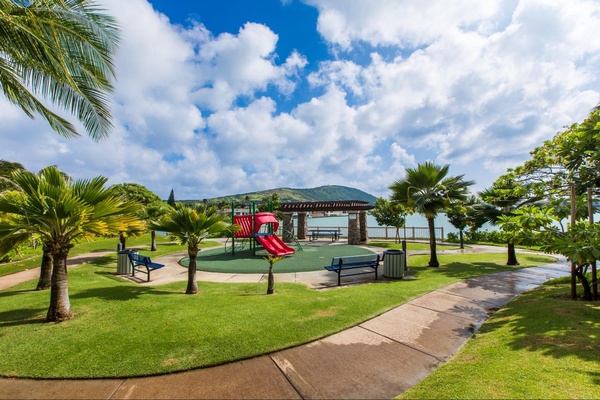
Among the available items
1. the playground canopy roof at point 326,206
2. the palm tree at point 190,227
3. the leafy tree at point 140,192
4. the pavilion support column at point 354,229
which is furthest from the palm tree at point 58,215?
the leafy tree at point 140,192

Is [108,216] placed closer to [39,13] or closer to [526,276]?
[39,13]

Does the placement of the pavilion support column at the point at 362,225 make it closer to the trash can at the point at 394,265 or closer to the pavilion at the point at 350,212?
the pavilion at the point at 350,212

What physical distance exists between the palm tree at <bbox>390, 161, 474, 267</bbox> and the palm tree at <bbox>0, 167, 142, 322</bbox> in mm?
10750

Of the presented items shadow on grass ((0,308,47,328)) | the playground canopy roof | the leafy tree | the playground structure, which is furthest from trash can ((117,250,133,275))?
the leafy tree

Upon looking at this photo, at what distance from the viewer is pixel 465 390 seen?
8.89ft

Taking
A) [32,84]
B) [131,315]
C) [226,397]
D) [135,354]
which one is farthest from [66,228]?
[226,397]

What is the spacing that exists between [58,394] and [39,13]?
6590 mm

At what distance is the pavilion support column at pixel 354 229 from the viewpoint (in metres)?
22.5

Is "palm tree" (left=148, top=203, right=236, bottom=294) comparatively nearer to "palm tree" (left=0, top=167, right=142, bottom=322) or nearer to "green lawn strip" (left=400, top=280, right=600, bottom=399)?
"palm tree" (left=0, top=167, right=142, bottom=322)

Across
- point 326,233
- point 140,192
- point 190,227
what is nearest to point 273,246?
Result: point 190,227

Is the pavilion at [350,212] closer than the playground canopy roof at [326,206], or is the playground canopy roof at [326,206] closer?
the pavilion at [350,212]

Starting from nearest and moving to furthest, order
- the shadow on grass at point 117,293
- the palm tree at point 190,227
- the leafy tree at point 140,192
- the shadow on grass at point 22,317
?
the shadow on grass at point 22,317
the shadow on grass at point 117,293
the palm tree at point 190,227
the leafy tree at point 140,192

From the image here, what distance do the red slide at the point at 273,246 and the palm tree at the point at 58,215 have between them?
9.27m

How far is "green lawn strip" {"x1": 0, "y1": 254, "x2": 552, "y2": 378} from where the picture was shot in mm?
3486
